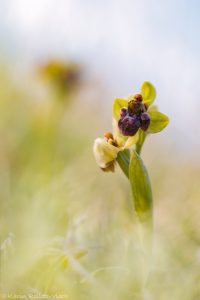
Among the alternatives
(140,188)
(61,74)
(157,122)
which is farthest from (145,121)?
(61,74)

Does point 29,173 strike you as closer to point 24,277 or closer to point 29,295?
point 24,277

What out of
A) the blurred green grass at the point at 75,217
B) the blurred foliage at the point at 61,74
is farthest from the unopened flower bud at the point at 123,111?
the blurred foliage at the point at 61,74

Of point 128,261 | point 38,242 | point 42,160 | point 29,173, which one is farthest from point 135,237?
point 42,160

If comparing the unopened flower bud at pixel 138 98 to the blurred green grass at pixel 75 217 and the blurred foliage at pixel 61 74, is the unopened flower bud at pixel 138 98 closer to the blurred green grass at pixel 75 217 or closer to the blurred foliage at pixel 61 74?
the blurred green grass at pixel 75 217

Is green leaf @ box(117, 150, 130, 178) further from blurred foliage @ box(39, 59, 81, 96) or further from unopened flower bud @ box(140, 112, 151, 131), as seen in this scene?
blurred foliage @ box(39, 59, 81, 96)

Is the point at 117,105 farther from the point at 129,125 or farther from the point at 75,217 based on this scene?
the point at 75,217

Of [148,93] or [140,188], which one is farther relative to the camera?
[148,93]

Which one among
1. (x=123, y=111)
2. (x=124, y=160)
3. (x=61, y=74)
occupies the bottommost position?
(x=124, y=160)
